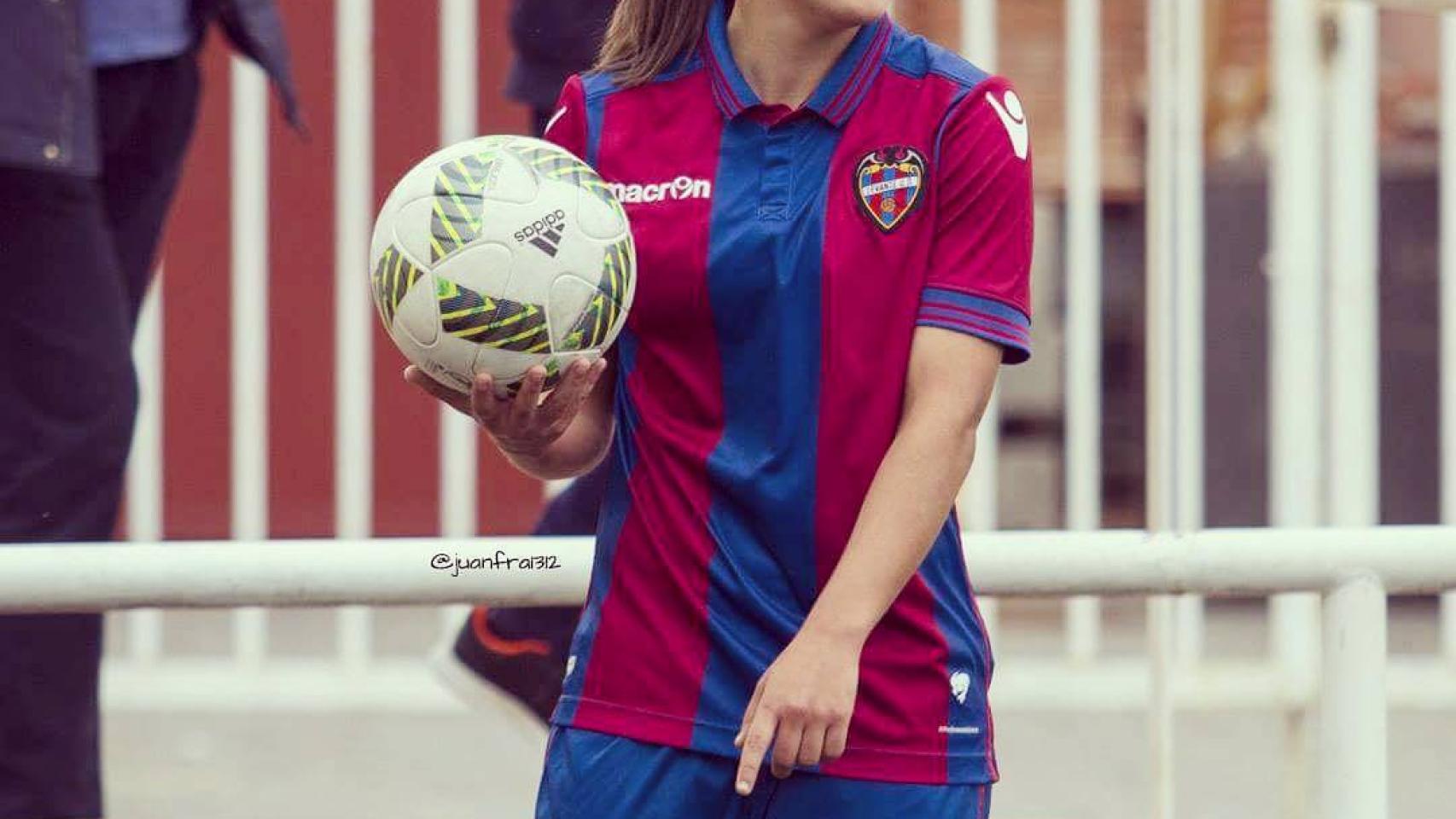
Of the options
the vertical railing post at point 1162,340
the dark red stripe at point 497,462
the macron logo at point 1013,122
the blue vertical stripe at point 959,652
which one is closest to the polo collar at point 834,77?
the macron logo at point 1013,122

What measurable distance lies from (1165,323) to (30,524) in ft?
A: 4.54

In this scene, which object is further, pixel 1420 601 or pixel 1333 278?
pixel 1420 601

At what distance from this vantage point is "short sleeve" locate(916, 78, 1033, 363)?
180 centimetres

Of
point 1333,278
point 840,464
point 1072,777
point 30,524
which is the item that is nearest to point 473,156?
point 840,464

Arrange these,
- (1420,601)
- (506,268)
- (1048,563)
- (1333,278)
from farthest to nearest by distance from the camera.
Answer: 1. (1420,601)
2. (1333,278)
3. (1048,563)
4. (506,268)

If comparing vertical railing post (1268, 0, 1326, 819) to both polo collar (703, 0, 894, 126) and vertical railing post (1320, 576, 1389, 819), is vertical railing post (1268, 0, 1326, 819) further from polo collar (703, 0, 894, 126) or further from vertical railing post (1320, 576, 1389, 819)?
polo collar (703, 0, 894, 126)

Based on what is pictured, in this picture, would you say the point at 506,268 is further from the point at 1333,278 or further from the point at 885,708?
the point at 1333,278

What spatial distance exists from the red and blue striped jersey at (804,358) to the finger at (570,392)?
0.31 ft

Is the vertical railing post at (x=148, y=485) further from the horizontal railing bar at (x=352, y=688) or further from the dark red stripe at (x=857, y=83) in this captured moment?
the dark red stripe at (x=857, y=83)

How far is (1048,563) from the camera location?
6.60 feet

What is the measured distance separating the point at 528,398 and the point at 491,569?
0.26m

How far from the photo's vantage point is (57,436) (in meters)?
2.79

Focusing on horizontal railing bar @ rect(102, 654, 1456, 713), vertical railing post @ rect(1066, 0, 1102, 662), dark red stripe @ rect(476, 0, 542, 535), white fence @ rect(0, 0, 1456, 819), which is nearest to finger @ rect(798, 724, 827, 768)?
white fence @ rect(0, 0, 1456, 819)

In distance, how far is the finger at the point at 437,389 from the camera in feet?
6.08
